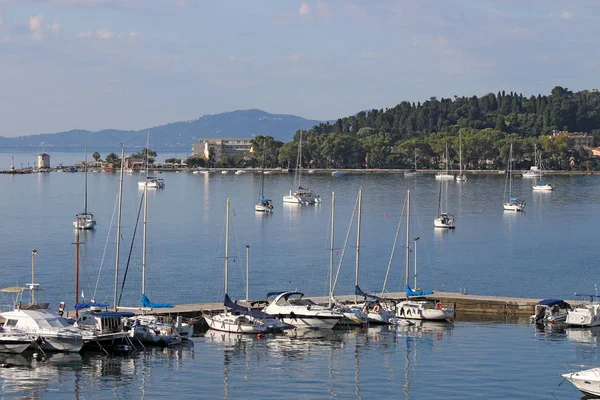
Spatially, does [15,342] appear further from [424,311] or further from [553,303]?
[553,303]

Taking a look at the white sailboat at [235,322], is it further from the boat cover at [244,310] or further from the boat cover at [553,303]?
the boat cover at [553,303]

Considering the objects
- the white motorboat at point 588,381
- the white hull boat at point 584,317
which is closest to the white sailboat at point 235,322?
the white hull boat at point 584,317

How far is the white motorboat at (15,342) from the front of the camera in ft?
129

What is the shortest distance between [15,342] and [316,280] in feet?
89.6

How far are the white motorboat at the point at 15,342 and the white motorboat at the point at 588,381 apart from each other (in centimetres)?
2001

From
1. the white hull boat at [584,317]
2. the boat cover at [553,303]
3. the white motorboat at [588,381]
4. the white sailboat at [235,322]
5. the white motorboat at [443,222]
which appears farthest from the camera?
the white motorboat at [443,222]

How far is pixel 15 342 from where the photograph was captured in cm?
3925

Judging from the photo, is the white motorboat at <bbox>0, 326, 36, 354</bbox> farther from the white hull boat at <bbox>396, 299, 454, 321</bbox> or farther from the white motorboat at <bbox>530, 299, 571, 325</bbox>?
the white motorboat at <bbox>530, 299, 571, 325</bbox>

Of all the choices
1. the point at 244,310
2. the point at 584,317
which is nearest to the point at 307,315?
the point at 244,310

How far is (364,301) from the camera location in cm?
4912

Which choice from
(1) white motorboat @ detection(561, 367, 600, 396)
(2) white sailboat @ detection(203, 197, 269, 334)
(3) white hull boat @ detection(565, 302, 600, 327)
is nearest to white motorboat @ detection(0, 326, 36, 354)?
(2) white sailboat @ detection(203, 197, 269, 334)

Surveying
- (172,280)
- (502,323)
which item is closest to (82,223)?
(172,280)

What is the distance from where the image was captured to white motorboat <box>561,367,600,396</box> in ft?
109

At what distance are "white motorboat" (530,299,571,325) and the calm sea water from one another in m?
1.08
